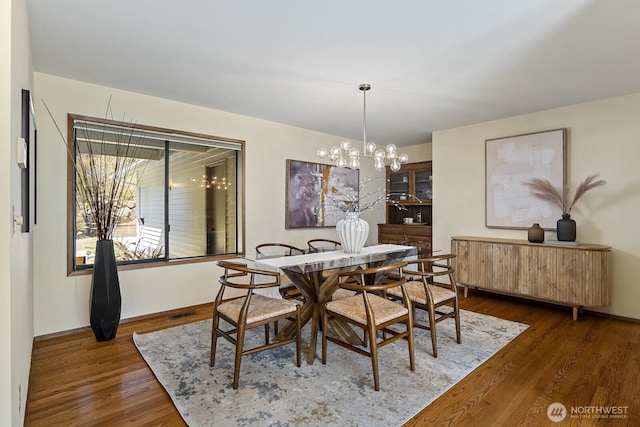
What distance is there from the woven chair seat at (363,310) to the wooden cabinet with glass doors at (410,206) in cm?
310

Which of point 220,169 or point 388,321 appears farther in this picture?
point 220,169

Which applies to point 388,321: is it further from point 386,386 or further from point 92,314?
point 92,314

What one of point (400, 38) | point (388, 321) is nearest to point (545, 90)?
point (400, 38)

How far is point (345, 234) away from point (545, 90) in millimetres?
2565

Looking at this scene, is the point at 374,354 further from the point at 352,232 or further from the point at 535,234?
the point at 535,234

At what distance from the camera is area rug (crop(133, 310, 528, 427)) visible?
6.03 feet

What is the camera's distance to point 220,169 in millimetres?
4258

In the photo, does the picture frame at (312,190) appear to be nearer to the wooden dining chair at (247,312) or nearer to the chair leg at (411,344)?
the wooden dining chair at (247,312)

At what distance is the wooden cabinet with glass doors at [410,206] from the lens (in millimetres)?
5488

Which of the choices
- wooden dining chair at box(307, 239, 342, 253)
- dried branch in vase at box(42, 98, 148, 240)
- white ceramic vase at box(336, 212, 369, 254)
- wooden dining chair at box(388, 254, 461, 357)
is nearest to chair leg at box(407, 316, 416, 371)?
wooden dining chair at box(388, 254, 461, 357)

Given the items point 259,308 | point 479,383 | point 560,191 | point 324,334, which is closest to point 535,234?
point 560,191

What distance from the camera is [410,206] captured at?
6.05m

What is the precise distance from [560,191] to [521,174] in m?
0.48

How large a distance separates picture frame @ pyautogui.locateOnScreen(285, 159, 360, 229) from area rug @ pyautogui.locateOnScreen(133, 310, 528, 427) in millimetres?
2099
